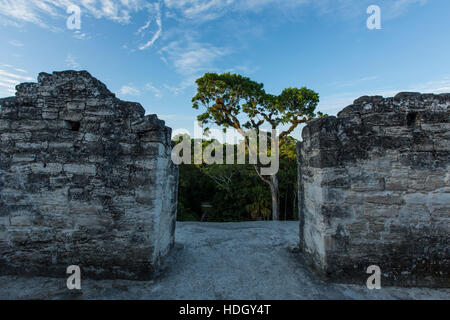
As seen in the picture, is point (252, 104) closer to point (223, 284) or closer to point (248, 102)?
point (248, 102)

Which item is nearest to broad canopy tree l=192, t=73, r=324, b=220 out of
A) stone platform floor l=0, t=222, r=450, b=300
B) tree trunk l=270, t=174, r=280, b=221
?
tree trunk l=270, t=174, r=280, b=221

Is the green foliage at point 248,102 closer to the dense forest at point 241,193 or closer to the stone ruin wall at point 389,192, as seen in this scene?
the dense forest at point 241,193

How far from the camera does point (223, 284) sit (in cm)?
270

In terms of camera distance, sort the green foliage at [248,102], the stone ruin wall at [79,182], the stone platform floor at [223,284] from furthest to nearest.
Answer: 1. the green foliage at [248,102]
2. the stone ruin wall at [79,182]
3. the stone platform floor at [223,284]

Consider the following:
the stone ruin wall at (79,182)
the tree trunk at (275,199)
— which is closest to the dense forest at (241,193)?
the tree trunk at (275,199)

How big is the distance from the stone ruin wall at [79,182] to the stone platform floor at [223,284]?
0.23 m

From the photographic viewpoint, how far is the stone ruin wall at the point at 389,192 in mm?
2676

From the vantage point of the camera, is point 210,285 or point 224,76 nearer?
point 210,285

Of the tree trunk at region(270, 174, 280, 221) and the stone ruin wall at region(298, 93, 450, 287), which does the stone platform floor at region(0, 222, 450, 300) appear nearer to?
the stone ruin wall at region(298, 93, 450, 287)

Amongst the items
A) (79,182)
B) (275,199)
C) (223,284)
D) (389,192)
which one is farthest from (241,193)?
(79,182)

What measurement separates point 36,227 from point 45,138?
1218mm

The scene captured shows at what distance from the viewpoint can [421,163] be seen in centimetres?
270

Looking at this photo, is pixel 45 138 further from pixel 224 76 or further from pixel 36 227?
pixel 224 76

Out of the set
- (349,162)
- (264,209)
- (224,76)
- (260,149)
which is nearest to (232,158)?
(260,149)
